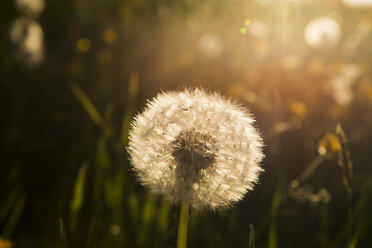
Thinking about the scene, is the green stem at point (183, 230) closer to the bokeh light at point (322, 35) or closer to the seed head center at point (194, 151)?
the seed head center at point (194, 151)

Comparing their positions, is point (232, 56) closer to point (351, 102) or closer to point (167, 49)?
point (167, 49)

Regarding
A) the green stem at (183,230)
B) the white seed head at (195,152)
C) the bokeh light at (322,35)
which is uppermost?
the bokeh light at (322,35)

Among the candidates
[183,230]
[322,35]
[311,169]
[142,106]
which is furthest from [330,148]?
[322,35]

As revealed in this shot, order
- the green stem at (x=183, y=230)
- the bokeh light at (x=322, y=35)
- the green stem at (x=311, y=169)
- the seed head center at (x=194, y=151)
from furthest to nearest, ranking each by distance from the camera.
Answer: the bokeh light at (x=322, y=35), the green stem at (x=311, y=169), the seed head center at (x=194, y=151), the green stem at (x=183, y=230)

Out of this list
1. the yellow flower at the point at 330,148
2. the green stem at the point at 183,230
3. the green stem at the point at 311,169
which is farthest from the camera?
the green stem at the point at 311,169

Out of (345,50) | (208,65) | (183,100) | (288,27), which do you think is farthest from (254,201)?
(288,27)

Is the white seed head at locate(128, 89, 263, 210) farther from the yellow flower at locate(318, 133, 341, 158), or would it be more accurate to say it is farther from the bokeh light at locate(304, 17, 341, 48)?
the bokeh light at locate(304, 17, 341, 48)

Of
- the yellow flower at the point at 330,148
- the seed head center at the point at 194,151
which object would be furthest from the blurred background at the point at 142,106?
the seed head center at the point at 194,151
